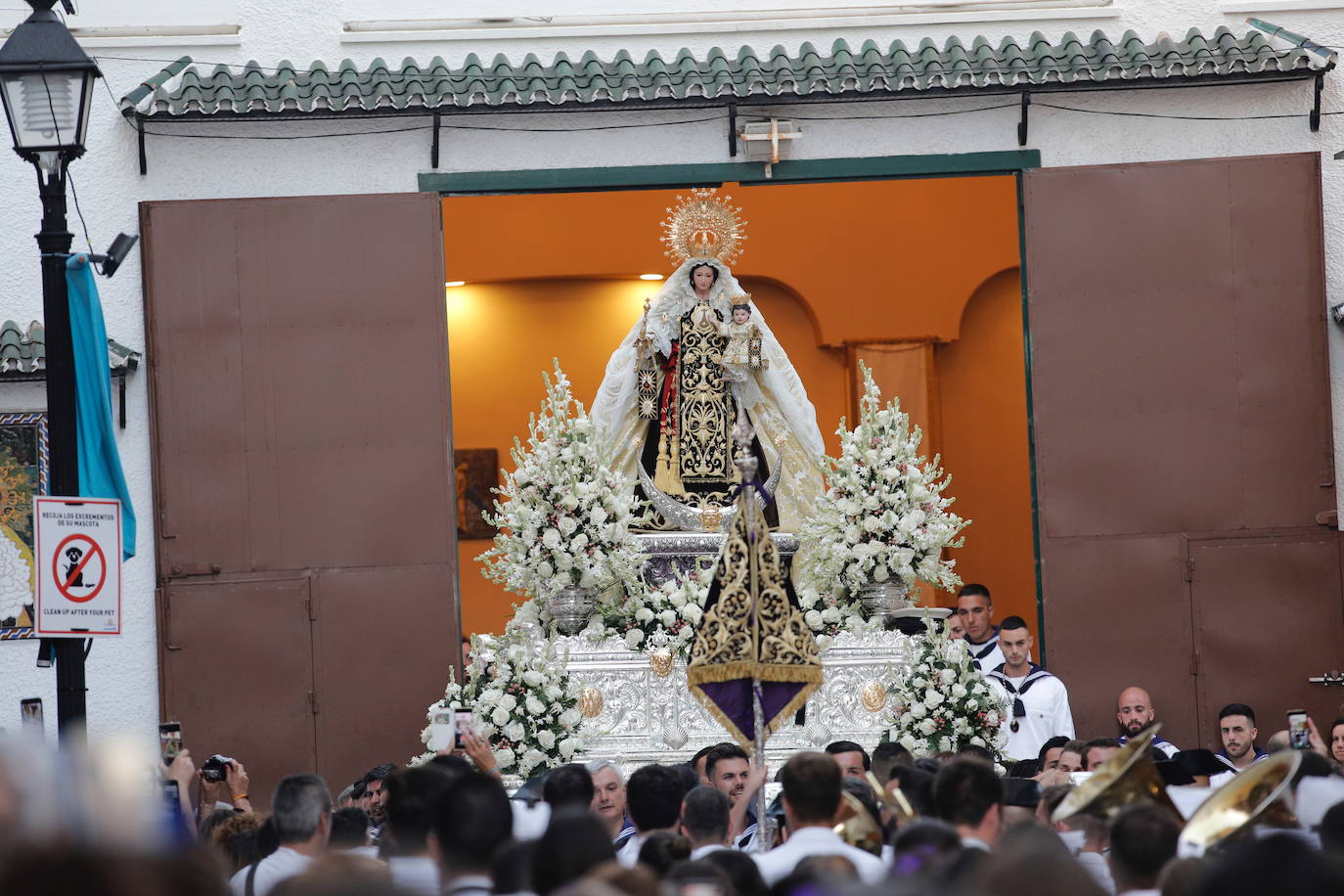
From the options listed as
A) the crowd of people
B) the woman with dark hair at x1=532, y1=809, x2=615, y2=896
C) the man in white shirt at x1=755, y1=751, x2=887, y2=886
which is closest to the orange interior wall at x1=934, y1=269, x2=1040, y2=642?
the crowd of people

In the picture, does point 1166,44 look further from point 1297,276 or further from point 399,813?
point 399,813

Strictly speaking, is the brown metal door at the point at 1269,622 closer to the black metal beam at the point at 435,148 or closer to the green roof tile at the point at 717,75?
the green roof tile at the point at 717,75

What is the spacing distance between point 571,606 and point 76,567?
13.3ft

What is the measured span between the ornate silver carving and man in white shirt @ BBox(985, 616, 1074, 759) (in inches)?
22.8

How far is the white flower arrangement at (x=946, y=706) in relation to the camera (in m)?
9.91

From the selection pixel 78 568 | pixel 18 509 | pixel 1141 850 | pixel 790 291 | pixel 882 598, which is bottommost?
pixel 1141 850

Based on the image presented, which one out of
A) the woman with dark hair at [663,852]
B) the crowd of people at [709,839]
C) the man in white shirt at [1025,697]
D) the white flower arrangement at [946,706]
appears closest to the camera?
the crowd of people at [709,839]

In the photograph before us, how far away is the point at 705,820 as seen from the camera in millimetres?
5598

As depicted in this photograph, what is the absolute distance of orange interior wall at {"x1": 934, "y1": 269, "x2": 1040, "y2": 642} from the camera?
15.9m

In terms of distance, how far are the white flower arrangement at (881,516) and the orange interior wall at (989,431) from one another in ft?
15.6

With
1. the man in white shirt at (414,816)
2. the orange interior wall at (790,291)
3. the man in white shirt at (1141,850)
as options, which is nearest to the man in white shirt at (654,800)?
the man in white shirt at (414,816)

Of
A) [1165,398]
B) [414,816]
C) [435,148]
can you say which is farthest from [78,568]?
[1165,398]

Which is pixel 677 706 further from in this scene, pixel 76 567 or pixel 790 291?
pixel 790 291

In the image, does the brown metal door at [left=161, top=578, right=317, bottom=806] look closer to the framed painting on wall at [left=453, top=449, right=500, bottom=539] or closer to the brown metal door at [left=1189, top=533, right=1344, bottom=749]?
the framed painting on wall at [left=453, top=449, right=500, bottom=539]
